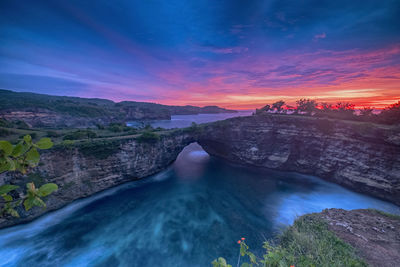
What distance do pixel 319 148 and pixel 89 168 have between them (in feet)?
105

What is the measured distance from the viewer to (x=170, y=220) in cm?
1520

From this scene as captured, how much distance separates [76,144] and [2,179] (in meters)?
5.65

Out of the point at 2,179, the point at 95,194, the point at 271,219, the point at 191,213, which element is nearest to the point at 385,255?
the point at 271,219

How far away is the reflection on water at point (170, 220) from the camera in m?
11.7

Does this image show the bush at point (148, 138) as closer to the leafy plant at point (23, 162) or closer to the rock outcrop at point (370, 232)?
the leafy plant at point (23, 162)

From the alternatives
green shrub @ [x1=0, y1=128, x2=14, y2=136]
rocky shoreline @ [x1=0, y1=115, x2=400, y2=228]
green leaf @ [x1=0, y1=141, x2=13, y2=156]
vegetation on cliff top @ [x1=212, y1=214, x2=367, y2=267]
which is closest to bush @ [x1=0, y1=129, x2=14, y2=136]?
green shrub @ [x1=0, y1=128, x2=14, y2=136]

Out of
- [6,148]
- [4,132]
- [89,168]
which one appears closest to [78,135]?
[89,168]

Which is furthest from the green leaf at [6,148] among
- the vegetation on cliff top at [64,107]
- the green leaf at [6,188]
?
the vegetation on cliff top at [64,107]

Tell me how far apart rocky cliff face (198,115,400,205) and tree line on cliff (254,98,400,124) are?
3503 mm

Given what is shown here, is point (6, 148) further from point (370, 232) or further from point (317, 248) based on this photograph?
point (370, 232)

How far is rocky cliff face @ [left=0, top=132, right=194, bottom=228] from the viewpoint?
14336 millimetres

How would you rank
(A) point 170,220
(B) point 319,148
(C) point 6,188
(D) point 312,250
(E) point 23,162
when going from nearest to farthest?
(C) point 6,188
(E) point 23,162
(D) point 312,250
(A) point 170,220
(B) point 319,148

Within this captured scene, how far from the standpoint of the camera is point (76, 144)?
16.6m

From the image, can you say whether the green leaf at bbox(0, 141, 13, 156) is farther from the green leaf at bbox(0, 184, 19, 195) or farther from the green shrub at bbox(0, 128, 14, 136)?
the green shrub at bbox(0, 128, 14, 136)
